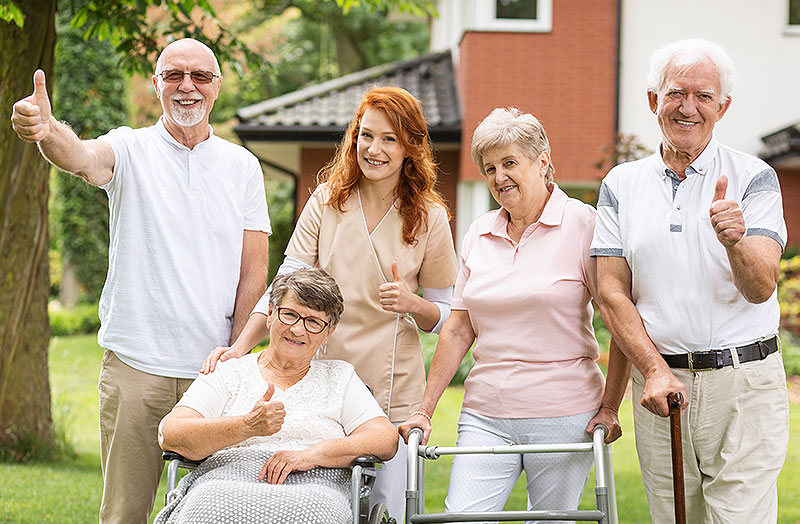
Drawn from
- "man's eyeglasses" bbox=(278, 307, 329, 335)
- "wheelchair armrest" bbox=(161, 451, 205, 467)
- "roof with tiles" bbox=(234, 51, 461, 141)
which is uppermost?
"roof with tiles" bbox=(234, 51, 461, 141)

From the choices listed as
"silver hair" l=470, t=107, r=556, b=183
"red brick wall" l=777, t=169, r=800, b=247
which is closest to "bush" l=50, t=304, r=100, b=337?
"red brick wall" l=777, t=169, r=800, b=247

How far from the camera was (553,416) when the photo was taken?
317 cm

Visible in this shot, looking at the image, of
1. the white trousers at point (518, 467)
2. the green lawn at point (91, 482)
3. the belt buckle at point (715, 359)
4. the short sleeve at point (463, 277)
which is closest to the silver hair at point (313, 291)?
the short sleeve at point (463, 277)

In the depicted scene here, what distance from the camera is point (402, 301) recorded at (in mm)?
3383

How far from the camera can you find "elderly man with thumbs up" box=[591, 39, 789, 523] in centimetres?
291

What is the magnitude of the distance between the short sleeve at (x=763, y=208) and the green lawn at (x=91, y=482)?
128 inches

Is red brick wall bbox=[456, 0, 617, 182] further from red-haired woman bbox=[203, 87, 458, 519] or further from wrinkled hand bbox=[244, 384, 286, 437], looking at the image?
wrinkled hand bbox=[244, 384, 286, 437]

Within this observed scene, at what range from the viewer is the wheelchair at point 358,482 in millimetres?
3055

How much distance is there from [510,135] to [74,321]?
47.1 ft

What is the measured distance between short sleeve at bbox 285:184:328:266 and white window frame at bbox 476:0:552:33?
8.04 m

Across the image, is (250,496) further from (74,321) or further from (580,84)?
(74,321)

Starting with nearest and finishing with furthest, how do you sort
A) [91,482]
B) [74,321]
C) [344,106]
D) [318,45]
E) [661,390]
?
[661,390] < [91,482] < [344,106] < [74,321] < [318,45]

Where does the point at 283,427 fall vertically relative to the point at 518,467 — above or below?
above

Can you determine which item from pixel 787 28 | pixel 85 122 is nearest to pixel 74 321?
pixel 85 122
